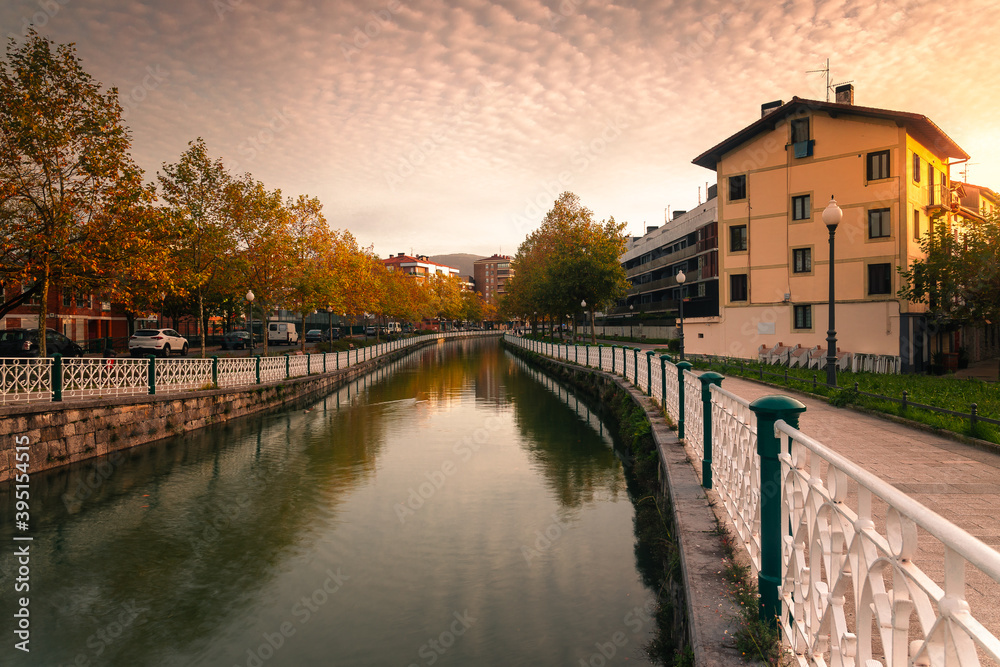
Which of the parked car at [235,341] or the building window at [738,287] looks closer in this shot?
the building window at [738,287]

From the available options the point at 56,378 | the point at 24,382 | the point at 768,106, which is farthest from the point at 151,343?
the point at 768,106

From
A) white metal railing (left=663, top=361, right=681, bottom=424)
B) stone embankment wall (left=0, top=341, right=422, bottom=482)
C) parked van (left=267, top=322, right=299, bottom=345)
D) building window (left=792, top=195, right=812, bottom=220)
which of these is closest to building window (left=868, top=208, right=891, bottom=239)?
building window (left=792, top=195, right=812, bottom=220)

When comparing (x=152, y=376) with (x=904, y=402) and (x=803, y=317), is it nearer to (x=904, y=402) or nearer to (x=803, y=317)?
(x=904, y=402)

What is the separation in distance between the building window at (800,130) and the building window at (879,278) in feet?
22.0

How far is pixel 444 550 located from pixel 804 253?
25513 millimetres

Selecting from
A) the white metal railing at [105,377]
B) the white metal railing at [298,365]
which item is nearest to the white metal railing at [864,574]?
the white metal railing at [105,377]

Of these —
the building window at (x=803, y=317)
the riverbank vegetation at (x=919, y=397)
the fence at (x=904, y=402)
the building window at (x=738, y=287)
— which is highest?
the building window at (x=738, y=287)

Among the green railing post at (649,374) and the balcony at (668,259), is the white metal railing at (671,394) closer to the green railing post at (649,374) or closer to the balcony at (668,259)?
the green railing post at (649,374)

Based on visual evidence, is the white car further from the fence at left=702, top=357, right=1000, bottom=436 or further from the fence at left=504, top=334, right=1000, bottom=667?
the fence at left=504, top=334, right=1000, bottom=667

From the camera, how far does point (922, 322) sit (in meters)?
24.3

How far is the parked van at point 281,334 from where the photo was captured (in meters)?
50.7

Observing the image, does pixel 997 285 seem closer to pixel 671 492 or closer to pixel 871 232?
pixel 871 232

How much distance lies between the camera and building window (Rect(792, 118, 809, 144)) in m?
25.8

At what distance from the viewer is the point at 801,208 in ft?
85.7
